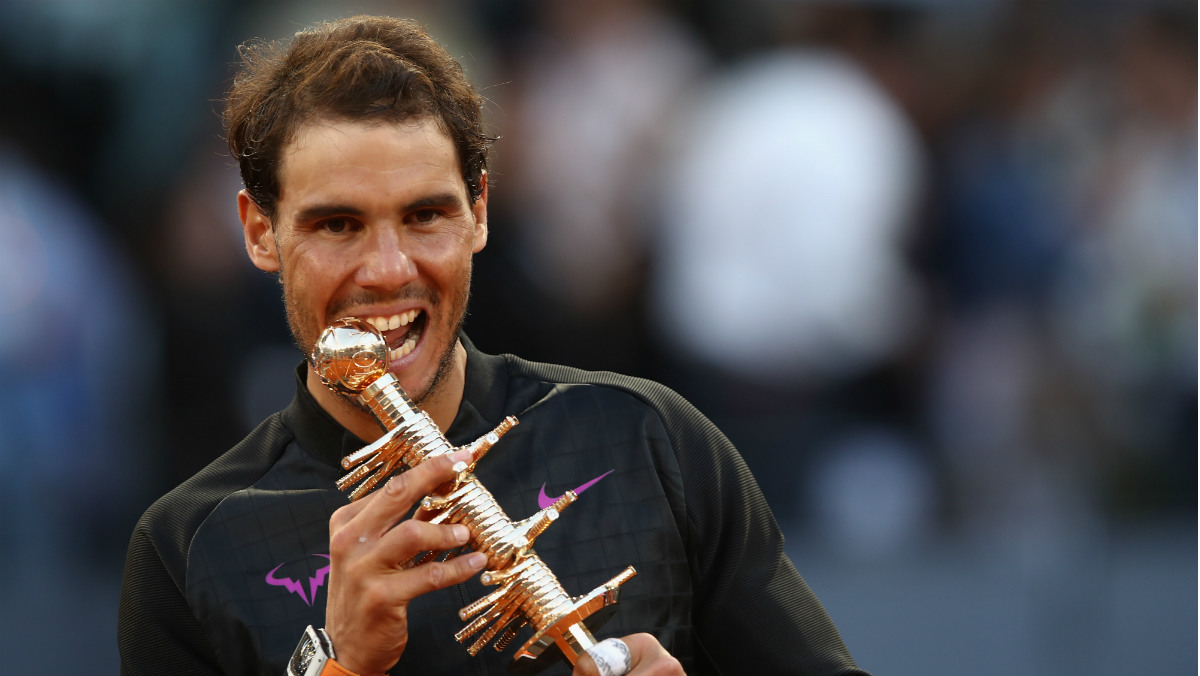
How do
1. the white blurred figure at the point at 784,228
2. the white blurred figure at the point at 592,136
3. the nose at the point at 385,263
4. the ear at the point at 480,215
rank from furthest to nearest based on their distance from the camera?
the white blurred figure at the point at 784,228
the white blurred figure at the point at 592,136
the ear at the point at 480,215
the nose at the point at 385,263

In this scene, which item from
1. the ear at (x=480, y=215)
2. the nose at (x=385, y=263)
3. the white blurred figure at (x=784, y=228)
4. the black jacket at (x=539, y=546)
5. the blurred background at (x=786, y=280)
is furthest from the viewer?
the white blurred figure at (x=784, y=228)

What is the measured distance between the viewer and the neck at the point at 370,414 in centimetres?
227

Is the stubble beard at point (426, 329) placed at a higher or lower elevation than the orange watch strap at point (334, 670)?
higher

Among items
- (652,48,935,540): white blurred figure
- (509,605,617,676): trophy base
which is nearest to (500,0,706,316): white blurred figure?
(652,48,935,540): white blurred figure

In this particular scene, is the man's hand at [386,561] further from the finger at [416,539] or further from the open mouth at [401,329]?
the open mouth at [401,329]

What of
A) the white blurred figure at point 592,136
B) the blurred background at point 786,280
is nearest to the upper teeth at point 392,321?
the blurred background at point 786,280

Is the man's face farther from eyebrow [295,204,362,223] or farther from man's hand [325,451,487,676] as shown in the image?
man's hand [325,451,487,676]

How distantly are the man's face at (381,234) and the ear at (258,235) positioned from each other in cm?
9

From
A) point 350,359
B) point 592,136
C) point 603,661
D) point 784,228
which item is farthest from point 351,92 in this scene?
point 784,228

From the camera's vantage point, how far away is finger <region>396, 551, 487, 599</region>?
165 cm

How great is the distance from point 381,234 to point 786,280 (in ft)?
13.1

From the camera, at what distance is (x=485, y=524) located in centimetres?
171

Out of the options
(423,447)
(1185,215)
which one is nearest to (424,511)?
(423,447)

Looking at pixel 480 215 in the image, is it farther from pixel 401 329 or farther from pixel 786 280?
pixel 786 280
